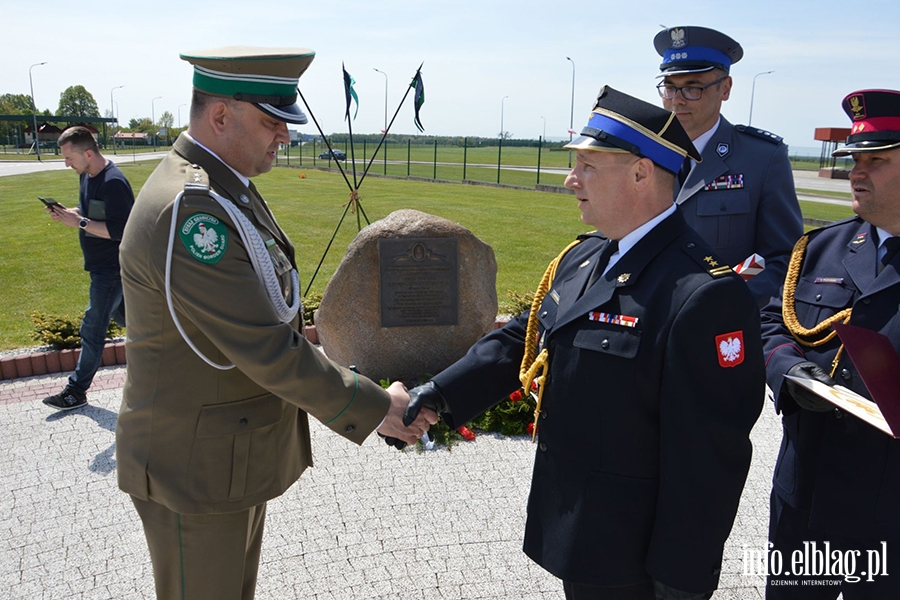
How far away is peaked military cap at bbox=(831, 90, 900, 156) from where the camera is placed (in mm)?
2611

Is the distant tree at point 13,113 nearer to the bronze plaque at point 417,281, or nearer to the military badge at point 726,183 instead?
the bronze plaque at point 417,281

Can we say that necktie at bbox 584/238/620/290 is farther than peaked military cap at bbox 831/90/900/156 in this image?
No

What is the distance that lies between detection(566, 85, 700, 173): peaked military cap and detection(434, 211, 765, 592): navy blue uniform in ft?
0.70

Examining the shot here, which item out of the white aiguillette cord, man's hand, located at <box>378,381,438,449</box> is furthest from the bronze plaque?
the white aiguillette cord

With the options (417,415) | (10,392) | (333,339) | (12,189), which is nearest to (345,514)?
(417,415)

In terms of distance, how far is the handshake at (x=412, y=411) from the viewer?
2828mm

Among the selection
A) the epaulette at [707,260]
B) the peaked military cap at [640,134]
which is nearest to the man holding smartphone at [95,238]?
the peaked military cap at [640,134]

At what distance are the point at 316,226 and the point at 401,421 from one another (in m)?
12.4

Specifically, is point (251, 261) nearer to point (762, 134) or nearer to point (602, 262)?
point (602, 262)

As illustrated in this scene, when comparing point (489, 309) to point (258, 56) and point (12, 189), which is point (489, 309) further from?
point (12, 189)

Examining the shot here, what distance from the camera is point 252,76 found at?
2465 millimetres

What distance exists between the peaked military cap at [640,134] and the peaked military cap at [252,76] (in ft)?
3.42

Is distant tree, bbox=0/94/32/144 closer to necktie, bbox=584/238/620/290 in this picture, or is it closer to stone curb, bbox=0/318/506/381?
stone curb, bbox=0/318/506/381

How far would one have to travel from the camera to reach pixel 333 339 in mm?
6238
